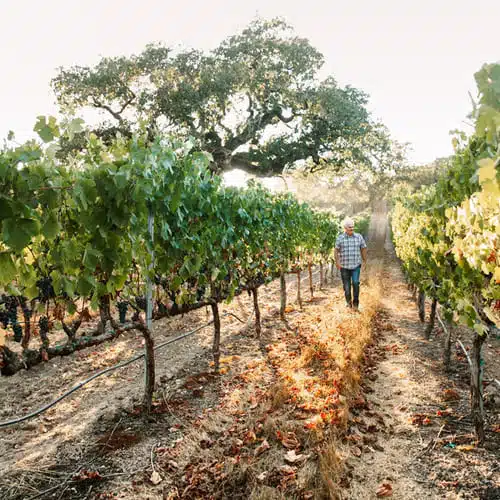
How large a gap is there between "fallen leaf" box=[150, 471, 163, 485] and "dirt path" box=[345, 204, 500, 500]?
4.92 ft

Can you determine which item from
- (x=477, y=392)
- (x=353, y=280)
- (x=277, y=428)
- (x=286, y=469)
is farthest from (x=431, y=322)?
(x=286, y=469)

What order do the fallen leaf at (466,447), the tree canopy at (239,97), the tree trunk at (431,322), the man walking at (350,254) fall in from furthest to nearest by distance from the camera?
the tree canopy at (239,97) < the man walking at (350,254) < the tree trunk at (431,322) < the fallen leaf at (466,447)

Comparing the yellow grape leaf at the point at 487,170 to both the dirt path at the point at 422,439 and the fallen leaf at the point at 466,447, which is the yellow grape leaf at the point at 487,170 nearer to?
the dirt path at the point at 422,439

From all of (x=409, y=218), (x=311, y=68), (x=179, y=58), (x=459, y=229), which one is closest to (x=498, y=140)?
(x=459, y=229)

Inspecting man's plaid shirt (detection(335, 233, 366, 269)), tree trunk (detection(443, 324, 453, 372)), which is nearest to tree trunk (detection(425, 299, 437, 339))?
tree trunk (detection(443, 324, 453, 372))

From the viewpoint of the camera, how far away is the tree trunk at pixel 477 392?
12.0ft

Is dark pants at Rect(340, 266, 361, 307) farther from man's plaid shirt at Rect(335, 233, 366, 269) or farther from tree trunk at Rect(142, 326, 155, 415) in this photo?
tree trunk at Rect(142, 326, 155, 415)

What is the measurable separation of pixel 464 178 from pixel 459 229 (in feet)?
2.81

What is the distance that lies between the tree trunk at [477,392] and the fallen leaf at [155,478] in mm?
2796

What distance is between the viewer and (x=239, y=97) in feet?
64.1

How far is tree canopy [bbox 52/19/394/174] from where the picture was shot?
1675 cm

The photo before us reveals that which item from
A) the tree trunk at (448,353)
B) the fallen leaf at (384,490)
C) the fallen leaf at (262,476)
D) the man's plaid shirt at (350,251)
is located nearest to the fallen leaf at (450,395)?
the tree trunk at (448,353)

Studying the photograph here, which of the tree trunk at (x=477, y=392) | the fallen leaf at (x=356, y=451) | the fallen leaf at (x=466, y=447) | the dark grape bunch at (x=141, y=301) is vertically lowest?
the fallen leaf at (x=356, y=451)

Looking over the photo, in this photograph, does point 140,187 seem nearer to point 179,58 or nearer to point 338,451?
point 338,451
